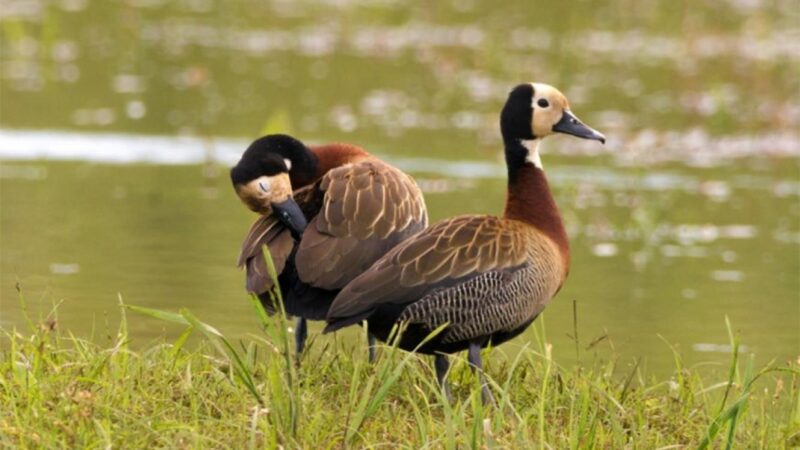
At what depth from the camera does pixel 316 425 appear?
5699mm

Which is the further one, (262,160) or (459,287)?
(262,160)

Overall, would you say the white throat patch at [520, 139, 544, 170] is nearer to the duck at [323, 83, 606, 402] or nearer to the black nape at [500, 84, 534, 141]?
the black nape at [500, 84, 534, 141]

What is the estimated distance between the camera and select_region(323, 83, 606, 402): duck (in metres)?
6.50

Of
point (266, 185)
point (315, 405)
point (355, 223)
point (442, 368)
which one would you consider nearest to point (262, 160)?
point (266, 185)

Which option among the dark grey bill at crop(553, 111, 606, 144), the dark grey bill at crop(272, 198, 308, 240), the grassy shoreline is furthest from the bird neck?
the grassy shoreline

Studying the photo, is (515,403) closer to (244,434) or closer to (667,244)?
(244,434)

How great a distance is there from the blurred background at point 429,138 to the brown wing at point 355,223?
65 centimetres

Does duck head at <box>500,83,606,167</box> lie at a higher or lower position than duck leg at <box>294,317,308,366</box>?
higher

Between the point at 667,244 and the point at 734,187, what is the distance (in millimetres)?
2370

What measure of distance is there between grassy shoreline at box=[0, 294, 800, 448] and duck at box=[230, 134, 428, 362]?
32 cm

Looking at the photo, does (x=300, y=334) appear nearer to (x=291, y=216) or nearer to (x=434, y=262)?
(x=291, y=216)

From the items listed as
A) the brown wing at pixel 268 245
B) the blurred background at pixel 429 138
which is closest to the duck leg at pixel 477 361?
the brown wing at pixel 268 245

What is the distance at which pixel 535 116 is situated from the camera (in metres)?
7.45

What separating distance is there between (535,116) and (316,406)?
6.71 feet
